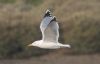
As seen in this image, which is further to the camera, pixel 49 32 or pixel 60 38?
pixel 60 38

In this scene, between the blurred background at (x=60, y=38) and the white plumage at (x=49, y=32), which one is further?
the blurred background at (x=60, y=38)

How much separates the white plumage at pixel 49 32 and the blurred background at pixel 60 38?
5381mm

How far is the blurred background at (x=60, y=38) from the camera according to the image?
19469 millimetres

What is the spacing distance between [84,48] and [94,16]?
117cm

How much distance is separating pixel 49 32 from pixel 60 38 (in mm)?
6532

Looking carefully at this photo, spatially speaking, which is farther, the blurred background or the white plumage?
the blurred background

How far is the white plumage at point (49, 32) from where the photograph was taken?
13.2 m

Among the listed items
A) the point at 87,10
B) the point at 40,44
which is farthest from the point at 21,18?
the point at 40,44

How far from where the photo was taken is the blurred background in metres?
19.5

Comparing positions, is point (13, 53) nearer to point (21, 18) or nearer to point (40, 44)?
point (21, 18)

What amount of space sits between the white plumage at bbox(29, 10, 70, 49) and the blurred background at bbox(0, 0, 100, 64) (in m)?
5.38

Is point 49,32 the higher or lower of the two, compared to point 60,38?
lower

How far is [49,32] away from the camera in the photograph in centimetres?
1345

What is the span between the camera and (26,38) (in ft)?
64.8
